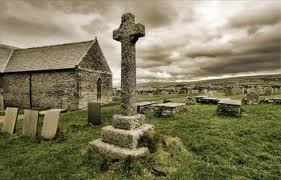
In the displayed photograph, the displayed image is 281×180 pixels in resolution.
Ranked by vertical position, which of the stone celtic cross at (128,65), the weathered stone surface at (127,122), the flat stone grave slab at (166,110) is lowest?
the flat stone grave slab at (166,110)

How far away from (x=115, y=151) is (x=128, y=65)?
6.89ft

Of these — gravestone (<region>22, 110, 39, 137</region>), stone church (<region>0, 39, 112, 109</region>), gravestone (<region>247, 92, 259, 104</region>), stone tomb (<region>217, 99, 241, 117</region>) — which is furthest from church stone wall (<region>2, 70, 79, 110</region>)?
gravestone (<region>247, 92, 259, 104</region>)

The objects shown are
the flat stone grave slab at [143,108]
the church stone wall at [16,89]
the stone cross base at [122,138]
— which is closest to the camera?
the stone cross base at [122,138]

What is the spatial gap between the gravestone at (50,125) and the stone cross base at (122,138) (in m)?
2.68

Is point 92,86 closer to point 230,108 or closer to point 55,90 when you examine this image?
point 55,90

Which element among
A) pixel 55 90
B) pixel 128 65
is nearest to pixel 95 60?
pixel 55 90

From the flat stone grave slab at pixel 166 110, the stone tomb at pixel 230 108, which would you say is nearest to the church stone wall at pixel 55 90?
the flat stone grave slab at pixel 166 110

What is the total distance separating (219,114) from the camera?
9.17 metres

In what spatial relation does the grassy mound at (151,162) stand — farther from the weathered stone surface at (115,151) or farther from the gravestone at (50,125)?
the gravestone at (50,125)

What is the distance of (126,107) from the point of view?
15.5ft

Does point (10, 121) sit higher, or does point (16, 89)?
point (16, 89)

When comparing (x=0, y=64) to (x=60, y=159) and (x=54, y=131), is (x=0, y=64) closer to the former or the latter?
(x=54, y=131)

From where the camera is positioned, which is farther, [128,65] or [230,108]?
[230,108]

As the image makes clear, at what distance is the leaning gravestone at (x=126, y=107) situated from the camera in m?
4.35
